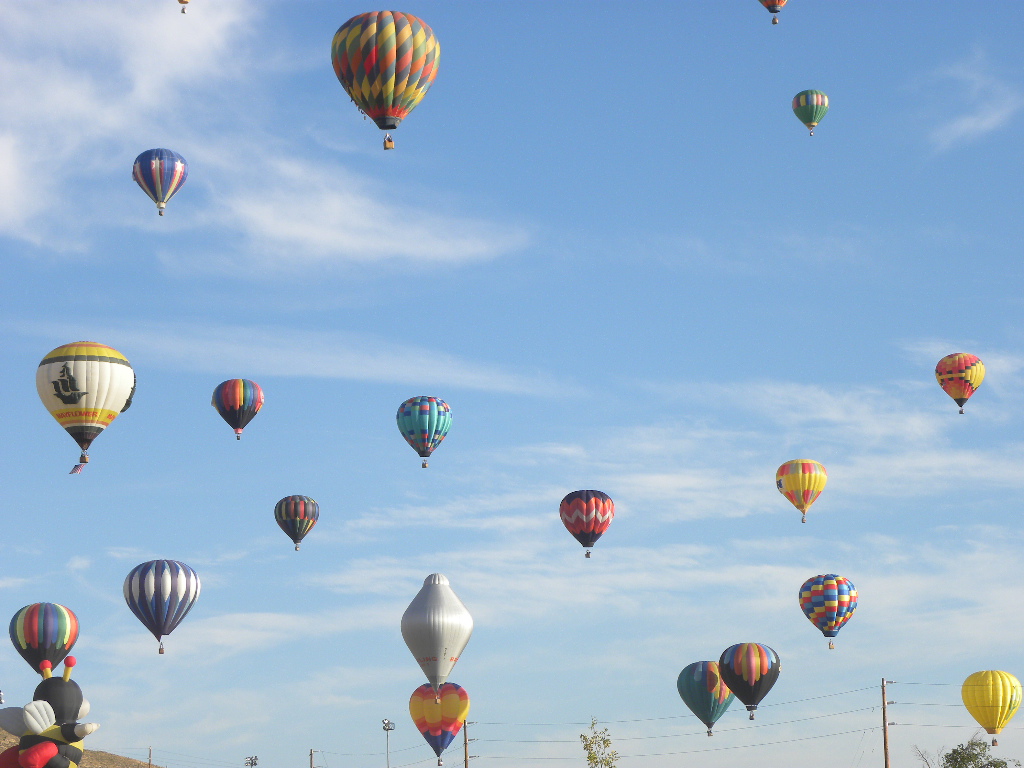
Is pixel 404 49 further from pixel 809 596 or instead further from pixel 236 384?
pixel 809 596

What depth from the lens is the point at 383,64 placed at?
5675 cm

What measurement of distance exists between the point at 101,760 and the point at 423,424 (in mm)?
50945

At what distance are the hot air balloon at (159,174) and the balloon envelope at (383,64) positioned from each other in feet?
54.2

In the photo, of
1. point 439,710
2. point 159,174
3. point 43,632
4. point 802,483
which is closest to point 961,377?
point 802,483

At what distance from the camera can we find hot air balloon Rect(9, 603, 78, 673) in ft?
193

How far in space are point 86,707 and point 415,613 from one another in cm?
1904

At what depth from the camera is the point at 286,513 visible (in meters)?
82.0

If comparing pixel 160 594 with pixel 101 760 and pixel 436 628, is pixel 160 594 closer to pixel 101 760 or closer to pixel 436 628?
pixel 436 628

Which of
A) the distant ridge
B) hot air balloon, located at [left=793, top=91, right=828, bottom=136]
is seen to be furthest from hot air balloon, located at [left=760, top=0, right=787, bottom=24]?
the distant ridge

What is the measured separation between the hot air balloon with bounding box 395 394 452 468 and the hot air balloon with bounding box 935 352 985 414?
2377 centimetres

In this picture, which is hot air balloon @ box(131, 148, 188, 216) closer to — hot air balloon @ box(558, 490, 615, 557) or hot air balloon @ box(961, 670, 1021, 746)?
hot air balloon @ box(558, 490, 615, 557)

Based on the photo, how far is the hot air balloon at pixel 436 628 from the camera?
205 feet

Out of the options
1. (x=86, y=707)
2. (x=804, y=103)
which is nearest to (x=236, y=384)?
(x=804, y=103)

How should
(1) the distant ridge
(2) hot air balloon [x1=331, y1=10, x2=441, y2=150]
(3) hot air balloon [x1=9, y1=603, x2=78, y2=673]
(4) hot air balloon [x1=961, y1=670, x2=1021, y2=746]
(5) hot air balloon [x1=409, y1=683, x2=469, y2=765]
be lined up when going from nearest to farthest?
(2) hot air balloon [x1=331, y1=10, x2=441, y2=150] → (3) hot air balloon [x1=9, y1=603, x2=78, y2=673] → (5) hot air balloon [x1=409, y1=683, x2=469, y2=765] → (4) hot air balloon [x1=961, y1=670, x2=1021, y2=746] → (1) the distant ridge
